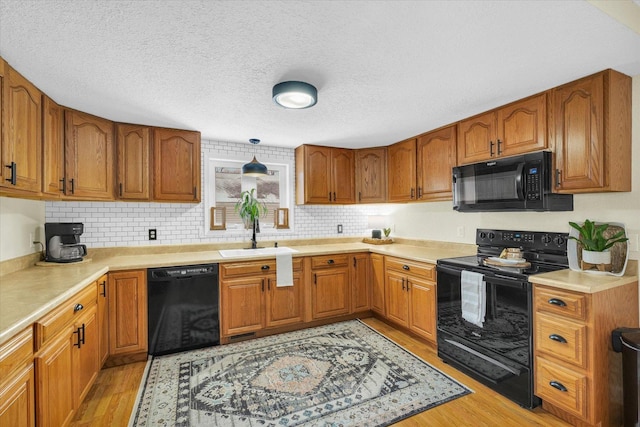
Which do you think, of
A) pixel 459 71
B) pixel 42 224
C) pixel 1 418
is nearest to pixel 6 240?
pixel 42 224

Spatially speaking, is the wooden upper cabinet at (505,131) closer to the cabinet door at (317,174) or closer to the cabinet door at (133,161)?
the cabinet door at (317,174)

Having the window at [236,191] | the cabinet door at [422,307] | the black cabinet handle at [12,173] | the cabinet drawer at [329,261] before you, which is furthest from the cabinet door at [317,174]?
the black cabinet handle at [12,173]

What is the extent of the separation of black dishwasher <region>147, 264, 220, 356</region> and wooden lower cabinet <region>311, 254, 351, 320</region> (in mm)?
1076

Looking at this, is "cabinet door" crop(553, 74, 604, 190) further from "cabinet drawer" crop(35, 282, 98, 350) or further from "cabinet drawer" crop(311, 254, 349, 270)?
"cabinet drawer" crop(35, 282, 98, 350)

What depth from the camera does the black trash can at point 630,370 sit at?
173 cm

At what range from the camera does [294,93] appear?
2.03 metres

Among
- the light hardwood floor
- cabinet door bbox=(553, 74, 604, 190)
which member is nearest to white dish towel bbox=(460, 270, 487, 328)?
the light hardwood floor

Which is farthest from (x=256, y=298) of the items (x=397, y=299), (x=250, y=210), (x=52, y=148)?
(x=52, y=148)

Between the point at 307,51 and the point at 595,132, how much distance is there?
196 centimetres

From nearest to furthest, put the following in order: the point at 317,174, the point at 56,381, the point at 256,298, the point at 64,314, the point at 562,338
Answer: the point at 56,381 → the point at 64,314 → the point at 562,338 → the point at 256,298 → the point at 317,174

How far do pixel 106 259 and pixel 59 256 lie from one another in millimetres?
A: 468

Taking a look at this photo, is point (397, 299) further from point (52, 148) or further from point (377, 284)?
point (52, 148)

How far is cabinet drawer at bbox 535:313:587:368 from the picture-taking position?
183cm

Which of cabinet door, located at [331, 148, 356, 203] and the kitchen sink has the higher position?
cabinet door, located at [331, 148, 356, 203]
